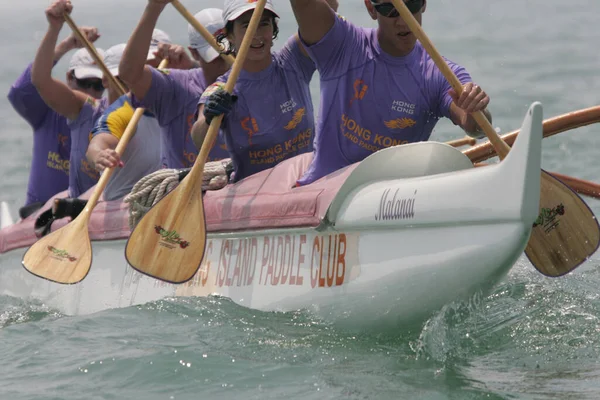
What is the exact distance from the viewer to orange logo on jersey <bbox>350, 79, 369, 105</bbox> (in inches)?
201

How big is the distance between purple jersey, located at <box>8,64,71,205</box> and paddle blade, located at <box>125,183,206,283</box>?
10.3 ft

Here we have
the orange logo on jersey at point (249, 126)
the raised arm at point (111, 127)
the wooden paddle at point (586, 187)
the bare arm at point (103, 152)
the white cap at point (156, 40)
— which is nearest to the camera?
the orange logo on jersey at point (249, 126)

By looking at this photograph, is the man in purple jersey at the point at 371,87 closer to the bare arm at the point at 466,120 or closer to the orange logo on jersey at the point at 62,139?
the bare arm at the point at 466,120

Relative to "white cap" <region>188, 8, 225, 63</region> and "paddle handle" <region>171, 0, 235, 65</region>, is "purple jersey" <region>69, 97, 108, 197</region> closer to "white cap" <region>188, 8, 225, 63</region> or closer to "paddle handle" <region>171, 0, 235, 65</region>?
"white cap" <region>188, 8, 225, 63</region>

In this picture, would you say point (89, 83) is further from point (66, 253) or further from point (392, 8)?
point (392, 8)

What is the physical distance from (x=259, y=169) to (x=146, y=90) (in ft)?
3.47

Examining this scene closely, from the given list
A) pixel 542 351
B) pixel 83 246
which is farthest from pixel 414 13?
pixel 83 246

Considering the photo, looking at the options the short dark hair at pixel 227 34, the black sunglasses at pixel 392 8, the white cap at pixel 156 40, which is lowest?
the white cap at pixel 156 40

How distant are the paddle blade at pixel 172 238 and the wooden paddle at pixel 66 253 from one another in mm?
838

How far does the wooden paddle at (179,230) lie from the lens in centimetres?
528

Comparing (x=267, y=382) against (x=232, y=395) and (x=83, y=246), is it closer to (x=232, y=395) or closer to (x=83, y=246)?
(x=232, y=395)

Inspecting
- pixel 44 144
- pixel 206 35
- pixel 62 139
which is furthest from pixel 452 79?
pixel 44 144

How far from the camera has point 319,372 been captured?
4082mm

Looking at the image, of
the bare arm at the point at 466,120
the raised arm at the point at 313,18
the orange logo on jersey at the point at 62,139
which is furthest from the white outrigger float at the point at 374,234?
the orange logo on jersey at the point at 62,139
